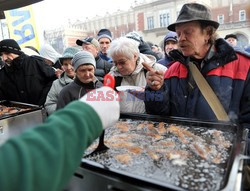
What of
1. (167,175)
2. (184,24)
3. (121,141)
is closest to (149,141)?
(121,141)

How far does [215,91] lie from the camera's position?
4.31ft

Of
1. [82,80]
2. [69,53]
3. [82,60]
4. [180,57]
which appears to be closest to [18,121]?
[82,80]

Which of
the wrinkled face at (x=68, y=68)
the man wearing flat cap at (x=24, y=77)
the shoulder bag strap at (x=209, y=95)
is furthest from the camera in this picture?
the man wearing flat cap at (x=24, y=77)

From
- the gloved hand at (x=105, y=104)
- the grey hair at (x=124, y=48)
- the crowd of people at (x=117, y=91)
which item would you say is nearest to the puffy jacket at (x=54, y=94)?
the crowd of people at (x=117, y=91)

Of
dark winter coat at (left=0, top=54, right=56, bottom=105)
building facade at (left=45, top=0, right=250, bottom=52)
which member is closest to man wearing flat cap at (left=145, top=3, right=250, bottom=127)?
dark winter coat at (left=0, top=54, right=56, bottom=105)

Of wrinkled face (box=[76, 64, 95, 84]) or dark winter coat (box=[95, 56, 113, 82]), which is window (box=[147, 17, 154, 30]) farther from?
wrinkled face (box=[76, 64, 95, 84])

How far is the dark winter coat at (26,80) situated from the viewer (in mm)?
2615

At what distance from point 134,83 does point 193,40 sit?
24.6 inches

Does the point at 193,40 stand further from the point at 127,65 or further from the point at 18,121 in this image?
the point at 18,121

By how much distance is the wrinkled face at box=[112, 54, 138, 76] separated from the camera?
180 centimetres

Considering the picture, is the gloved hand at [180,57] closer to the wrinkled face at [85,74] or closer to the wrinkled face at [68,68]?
the wrinkled face at [85,74]

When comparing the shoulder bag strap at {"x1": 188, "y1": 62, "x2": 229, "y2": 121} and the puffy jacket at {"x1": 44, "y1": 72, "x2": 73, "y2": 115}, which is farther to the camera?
the puffy jacket at {"x1": 44, "y1": 72, "x2": 73, "y2": 115}

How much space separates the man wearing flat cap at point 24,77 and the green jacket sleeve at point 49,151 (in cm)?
222

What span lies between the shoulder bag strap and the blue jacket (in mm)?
33
